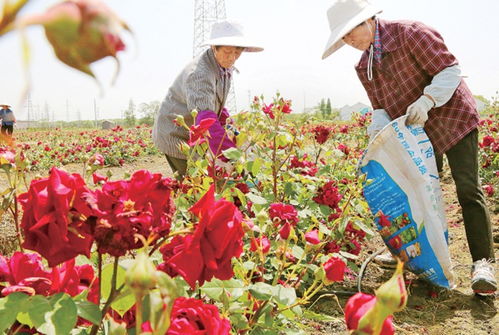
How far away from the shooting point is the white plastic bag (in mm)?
1756

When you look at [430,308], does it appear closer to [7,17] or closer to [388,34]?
[388,34]

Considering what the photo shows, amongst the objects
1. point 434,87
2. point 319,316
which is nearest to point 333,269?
point 319,316

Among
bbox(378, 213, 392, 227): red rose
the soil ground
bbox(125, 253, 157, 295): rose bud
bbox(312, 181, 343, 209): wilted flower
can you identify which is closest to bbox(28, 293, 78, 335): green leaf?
bbox(125, 253, 157, 295): rose bud

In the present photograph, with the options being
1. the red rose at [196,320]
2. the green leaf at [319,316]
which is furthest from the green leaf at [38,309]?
the green leaf at [319,316]

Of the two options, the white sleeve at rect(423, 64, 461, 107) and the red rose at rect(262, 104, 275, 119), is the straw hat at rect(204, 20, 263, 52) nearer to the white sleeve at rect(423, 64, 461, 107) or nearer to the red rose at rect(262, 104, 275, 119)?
the red rose at rect(262, 104, 275, 119)

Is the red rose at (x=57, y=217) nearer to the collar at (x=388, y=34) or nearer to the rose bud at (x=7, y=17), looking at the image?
the rose bud at (x=7, y=17)

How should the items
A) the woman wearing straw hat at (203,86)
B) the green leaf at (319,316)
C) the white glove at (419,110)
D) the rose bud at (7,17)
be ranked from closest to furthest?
the rose bud at (7,17) → the green leaf at (319,316) → the white glove at (419,110) → the woman wearing straw hat at (203,86)

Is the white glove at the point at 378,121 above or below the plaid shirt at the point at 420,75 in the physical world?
below

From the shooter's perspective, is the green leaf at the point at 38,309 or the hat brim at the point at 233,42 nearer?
the green leaf at the point at 38,309

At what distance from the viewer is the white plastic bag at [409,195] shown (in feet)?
5.76

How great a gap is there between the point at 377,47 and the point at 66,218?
1.72 meters

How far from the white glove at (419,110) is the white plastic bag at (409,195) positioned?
0.03 metres

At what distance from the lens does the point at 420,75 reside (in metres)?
1.92

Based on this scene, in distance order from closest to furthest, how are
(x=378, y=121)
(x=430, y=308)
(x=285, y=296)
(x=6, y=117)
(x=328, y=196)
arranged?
1. (x=285, y=296)
2. (x=328, y=196)
3. (x=430, y=308)
4. (x=378, y=121)
5. (x=6, y=117)
